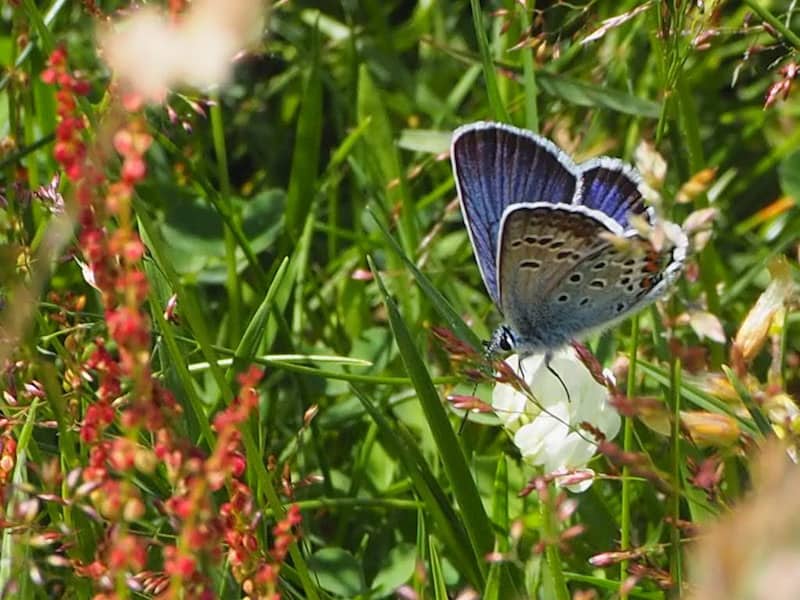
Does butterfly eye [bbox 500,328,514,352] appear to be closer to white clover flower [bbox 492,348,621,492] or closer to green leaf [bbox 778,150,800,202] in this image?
white clover flower [bbox 492,348,621,492]

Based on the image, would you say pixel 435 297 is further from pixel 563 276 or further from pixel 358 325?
pixel 358 325

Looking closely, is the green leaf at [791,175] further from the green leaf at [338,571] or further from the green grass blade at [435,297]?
the green leaf at [338,571]

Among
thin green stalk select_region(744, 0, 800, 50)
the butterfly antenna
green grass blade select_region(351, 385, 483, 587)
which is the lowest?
green grass blade select_region(351, 385, 483, 587)

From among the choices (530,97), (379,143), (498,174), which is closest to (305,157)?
(379,143)

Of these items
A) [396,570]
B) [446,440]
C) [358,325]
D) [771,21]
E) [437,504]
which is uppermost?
[771,21]

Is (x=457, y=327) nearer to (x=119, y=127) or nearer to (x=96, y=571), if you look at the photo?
(x=96, y=571)

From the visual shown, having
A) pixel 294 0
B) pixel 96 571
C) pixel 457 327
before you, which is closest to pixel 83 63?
pixel 294 0

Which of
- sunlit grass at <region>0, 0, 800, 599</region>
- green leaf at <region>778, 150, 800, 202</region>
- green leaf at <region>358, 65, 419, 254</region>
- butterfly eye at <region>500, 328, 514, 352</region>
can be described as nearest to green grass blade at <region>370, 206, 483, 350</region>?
sunlit grass at <region>0, 0, 800, 599</region>
